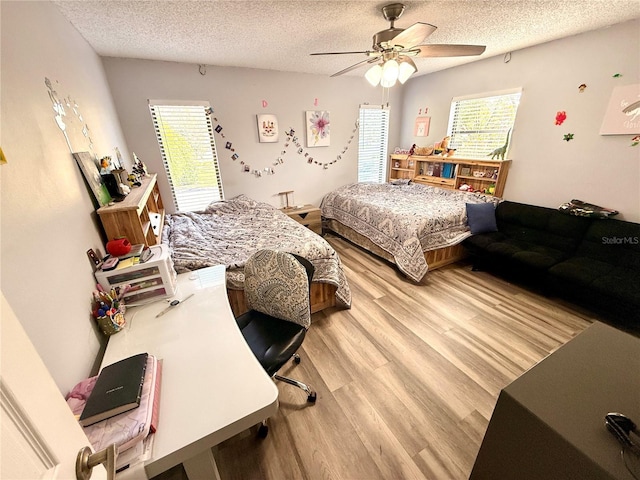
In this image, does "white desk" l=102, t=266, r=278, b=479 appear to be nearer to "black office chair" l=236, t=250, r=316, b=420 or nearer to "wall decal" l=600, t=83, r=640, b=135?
"black office chair" l=236, t=250, r=316, b=420

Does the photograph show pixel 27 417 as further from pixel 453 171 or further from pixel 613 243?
pixel 453 171

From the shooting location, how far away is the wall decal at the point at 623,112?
245cm

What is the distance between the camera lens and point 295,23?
Answer: 2207mm

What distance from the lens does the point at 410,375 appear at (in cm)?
187

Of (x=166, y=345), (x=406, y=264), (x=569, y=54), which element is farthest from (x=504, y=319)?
(x=569, y=54)

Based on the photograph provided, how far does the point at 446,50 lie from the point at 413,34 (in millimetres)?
639

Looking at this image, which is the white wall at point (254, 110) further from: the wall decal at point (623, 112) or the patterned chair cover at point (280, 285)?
the wall decal at point (623, 112)

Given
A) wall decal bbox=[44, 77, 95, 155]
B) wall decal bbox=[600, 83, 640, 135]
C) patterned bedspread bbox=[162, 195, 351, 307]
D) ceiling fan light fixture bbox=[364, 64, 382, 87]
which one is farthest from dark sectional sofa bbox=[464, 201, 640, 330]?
wall decal bbox=[44, 77, 95, 155]

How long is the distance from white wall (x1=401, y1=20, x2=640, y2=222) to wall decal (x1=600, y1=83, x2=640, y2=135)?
0.05 m

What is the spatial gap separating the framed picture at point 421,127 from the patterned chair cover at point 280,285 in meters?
4.16

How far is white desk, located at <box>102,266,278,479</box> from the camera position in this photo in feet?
2.78

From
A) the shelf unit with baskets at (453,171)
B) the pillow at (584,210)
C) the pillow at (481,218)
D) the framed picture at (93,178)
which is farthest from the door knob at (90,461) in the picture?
the shelf unit with baskets at (453,171)

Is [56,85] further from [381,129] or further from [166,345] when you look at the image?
[381,129]

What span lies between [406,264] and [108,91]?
12.9 feet
